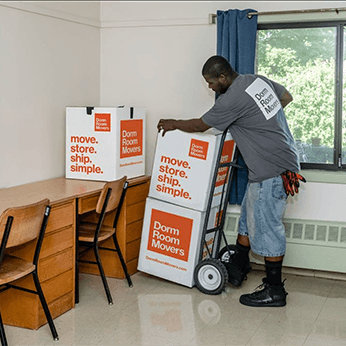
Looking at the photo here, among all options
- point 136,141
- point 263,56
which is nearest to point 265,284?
point 136,141

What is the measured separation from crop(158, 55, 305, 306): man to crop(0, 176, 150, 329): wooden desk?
919mm

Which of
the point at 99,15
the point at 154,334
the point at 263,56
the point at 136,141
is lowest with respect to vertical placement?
the point at 154,334

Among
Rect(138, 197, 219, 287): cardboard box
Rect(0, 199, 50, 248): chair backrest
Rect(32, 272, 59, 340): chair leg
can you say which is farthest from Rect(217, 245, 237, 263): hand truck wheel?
Rect(0, 199, 50, 248): chair backrest

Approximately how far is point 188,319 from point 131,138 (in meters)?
1.38

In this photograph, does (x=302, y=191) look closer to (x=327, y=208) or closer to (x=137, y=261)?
(x=327, y=208)

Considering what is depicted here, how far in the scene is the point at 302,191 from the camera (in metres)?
4.41

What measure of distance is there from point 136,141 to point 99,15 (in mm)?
1236

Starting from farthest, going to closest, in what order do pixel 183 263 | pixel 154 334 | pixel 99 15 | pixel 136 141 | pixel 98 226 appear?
pixel 99 15
pixel 136 141
pixel 183 263
pixel 98 226
pixel 154 334

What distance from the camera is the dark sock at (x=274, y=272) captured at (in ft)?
12.4

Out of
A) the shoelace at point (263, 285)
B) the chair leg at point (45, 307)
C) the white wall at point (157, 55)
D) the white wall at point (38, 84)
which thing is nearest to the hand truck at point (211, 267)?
the shoelace at point (263, 285)

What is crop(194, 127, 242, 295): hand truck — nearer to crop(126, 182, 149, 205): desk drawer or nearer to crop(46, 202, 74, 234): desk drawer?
crop(126, 182, 149, 205): desk drawer

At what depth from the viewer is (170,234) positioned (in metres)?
4.06

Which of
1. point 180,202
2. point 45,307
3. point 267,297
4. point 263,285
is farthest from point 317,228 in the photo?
point 45,307

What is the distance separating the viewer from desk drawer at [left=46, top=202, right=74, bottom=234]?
3.36 m
